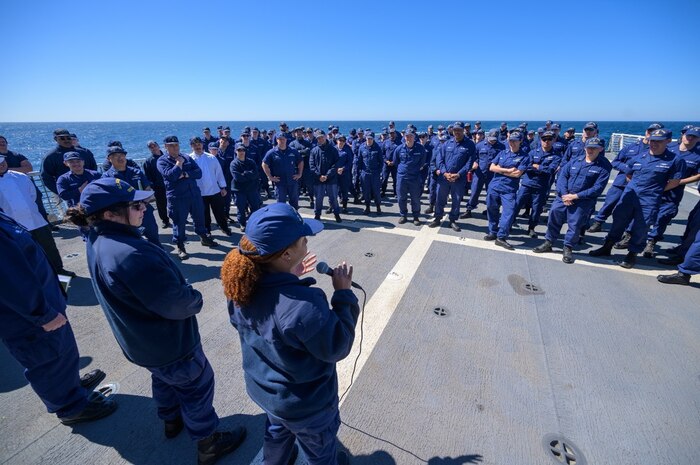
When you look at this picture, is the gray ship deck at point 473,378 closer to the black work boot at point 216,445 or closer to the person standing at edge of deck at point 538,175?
the black work boot at point 216,445

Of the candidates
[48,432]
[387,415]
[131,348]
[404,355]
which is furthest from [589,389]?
[48,432]

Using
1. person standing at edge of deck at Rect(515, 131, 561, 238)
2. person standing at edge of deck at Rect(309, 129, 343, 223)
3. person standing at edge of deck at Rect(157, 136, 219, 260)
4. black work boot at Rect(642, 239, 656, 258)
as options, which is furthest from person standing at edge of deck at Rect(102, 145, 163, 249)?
black work boot at Rect(642, 239, 656, 258)

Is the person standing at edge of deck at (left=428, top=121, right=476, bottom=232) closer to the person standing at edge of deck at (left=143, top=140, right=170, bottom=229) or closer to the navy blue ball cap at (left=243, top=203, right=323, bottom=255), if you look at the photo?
the navy blue ball cap at (left=243, top=203, right=323, bottom=255)

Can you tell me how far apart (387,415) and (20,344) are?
2671 mm

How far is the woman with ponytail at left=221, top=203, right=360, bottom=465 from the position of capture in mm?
1266

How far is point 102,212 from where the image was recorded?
1.75 m

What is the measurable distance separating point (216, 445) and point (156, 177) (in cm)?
655

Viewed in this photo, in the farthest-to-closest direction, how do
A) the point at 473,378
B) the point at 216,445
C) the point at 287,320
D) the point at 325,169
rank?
the point at 325,169, the point at 473,378, the point at 216,445, the point at 287,320

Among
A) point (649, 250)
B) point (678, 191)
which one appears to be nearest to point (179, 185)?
point (649, 250)

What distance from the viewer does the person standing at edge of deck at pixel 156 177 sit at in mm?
6828

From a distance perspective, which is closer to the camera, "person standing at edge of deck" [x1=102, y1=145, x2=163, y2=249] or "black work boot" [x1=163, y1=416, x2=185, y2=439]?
"black work boot" [x1=163, y1=416, x2=185, y2=439]

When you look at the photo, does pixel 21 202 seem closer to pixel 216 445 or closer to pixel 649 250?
pixel 216 445

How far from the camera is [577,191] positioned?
5250 millimetres

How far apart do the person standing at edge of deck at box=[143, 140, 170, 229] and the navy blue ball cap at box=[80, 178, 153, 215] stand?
226 inches
